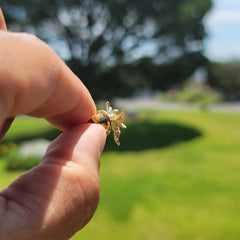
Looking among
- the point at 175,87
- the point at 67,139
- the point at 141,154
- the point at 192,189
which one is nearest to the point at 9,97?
the point at 67,139

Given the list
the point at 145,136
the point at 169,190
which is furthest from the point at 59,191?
the point at 145,136

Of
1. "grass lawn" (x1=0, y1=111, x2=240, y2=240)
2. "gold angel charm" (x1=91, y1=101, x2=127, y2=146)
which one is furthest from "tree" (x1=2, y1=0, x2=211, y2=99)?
"gold angel charm" (x1=91, y1=101, x2=127, y2=146)

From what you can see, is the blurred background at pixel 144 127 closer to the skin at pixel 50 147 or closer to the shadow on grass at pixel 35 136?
the shadow on grass at pixel 35 136

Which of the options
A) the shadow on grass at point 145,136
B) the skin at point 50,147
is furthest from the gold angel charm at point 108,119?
the shadow on grass at point 145,136

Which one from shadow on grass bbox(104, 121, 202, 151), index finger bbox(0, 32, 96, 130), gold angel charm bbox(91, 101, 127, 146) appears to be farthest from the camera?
shadow on grass bbox(104, 121, 202, 151)

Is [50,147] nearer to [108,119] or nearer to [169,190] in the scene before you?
[108,119]

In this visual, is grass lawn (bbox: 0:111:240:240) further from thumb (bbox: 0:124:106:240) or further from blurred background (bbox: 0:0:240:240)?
thumb (bbox: 0:124:106:240)
